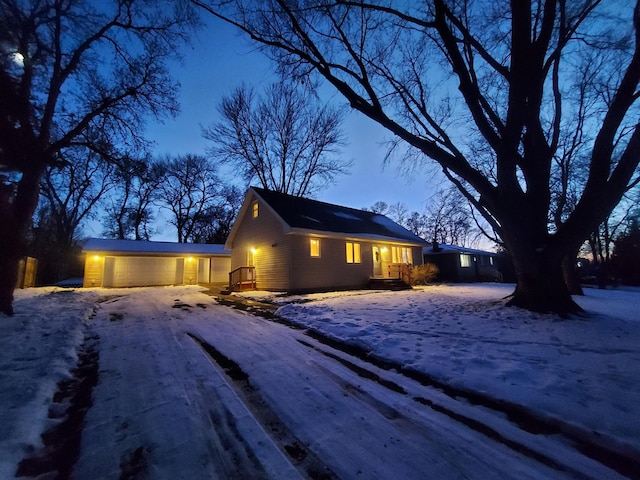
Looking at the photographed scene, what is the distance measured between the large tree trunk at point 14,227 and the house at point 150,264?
53.8 ft

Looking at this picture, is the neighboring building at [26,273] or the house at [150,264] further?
the house at [150,264]

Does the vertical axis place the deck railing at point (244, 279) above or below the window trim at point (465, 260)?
below

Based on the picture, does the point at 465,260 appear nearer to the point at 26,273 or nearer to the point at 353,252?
the point at 353,252

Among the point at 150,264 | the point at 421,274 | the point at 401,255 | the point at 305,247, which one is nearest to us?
the point at 305,247

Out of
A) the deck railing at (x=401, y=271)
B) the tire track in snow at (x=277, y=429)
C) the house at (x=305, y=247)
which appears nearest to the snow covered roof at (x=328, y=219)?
the house at (x=305, y=247)

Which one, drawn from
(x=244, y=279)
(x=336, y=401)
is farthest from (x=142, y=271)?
(x=336, y=401)

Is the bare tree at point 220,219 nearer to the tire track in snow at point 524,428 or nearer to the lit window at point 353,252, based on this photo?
the lit window at point 353,252

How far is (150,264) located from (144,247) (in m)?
1.58

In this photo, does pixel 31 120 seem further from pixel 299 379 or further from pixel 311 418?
pixel 311 418

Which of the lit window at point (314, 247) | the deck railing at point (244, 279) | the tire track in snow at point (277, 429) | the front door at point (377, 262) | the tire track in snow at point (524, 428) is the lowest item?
the tire track in snow at point (524, 428)

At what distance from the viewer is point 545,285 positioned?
680cm

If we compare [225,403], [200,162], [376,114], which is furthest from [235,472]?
[200,162]

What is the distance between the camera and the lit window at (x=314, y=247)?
14.4 metres

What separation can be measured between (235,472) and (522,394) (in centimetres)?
283
